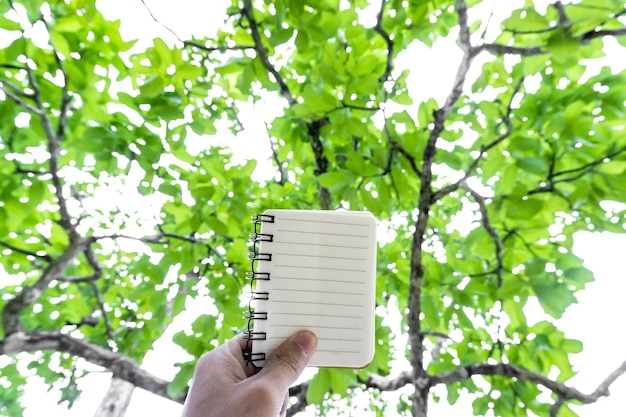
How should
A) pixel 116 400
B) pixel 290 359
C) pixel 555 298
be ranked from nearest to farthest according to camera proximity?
pixel 290 359, pixel 555 298, pixel 116 400

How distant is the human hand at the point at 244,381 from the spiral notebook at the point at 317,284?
22 millimetres

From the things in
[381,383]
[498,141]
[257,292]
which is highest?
[498,141]

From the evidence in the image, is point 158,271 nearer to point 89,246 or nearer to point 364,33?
point 89,246

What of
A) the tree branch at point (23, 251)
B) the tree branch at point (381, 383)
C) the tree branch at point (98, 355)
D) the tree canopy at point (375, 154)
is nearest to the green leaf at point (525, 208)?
the tree canopy at point (375, 154)

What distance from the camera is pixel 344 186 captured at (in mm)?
947

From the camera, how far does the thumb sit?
48cm

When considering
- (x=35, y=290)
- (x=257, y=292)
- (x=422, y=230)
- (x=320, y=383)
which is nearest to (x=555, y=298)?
(x=422, y=230)

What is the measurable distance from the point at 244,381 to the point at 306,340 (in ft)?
0.29

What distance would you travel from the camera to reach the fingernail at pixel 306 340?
1.68 feet

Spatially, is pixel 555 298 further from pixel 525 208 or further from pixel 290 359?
pixel 290 359

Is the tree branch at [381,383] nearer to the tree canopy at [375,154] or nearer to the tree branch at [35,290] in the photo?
the tree canopy at [375,154]

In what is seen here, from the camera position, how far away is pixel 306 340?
1.70ft

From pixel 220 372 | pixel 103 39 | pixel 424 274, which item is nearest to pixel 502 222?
pixel 424 274

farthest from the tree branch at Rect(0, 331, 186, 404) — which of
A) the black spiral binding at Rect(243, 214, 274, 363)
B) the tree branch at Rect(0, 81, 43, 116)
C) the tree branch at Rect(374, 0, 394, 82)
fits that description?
the tree branch at Rect(374, 0, 394, 82)
